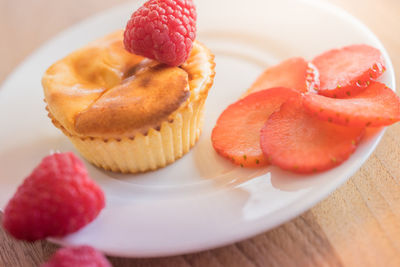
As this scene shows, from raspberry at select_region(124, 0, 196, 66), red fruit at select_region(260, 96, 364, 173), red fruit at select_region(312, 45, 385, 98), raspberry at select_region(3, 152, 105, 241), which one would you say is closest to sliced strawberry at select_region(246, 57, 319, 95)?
red fruit at select_region(312, 45, 385, 98)

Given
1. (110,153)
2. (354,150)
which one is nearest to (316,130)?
(354,150)

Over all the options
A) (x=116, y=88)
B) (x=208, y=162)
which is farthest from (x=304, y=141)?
(x=116, y=88)

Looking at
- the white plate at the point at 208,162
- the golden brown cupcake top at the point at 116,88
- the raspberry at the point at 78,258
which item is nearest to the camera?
the raspberry at the point at 78,258

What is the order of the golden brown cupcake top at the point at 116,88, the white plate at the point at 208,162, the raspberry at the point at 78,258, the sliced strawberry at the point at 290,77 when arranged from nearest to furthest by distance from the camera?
the raspberry at the point at 78,258, the white plate at the point at 208,162, the golden brown cupcake top at the point at 116,88, the sliced strawberry at the point at 290,77

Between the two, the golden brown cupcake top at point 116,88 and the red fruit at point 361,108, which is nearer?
the red fruit at point 361,108

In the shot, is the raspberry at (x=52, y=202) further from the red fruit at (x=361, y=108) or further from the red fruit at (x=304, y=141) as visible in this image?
the red fruit at (x=361, y=108)

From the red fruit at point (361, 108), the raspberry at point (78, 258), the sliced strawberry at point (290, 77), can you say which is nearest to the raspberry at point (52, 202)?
the raspberry at point (78, 258)
